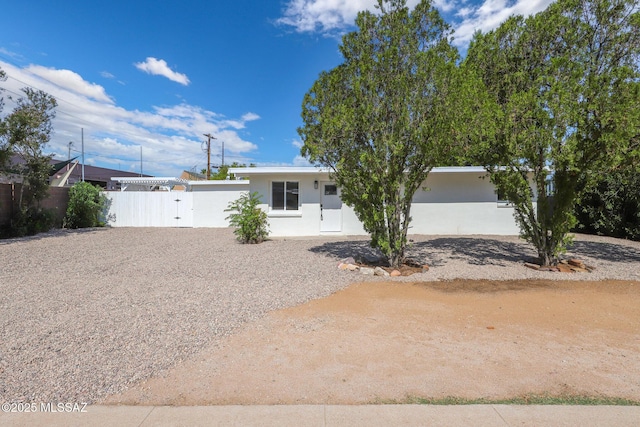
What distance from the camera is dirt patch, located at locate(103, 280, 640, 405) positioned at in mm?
2834

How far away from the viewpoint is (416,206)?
1395 cm

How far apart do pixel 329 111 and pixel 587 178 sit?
19.8 ft

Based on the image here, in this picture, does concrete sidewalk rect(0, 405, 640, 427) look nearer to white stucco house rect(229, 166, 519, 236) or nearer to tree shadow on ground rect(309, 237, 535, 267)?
tree shadow on ground rect(309, 237, 535, 267)

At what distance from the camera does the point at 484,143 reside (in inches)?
273

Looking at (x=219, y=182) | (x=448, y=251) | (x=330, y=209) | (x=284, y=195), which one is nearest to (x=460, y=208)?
(x=448, y=251)

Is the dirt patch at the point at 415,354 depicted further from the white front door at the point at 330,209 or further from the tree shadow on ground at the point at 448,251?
the white front door at the point at 330,209

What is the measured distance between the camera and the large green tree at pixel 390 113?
21.7 ft

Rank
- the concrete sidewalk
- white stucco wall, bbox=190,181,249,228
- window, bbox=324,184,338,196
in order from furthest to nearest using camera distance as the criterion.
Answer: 1. white stucco wall, bbox=190,181,249,228
2. window, bbox=324,184,338,196
3. the concrete sidewalk

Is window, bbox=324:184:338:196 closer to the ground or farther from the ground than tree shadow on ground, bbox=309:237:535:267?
farther from the ground

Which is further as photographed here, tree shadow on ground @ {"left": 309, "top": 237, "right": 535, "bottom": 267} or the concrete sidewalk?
tree shadow on ground @ {"left": 309, "top": 237, "right": 535, "bottom": 267}

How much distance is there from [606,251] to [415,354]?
1025 cm

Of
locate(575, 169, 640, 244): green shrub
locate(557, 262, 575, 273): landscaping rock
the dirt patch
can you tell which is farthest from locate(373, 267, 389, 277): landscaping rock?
locate(575, 169, 640, 244): green shrub

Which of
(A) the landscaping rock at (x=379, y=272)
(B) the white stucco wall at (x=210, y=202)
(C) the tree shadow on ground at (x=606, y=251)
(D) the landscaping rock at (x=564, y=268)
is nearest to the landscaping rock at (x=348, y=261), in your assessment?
(A) the landscaping rock at (x=379, y=272)

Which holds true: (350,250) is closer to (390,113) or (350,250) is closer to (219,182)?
(390,113)
